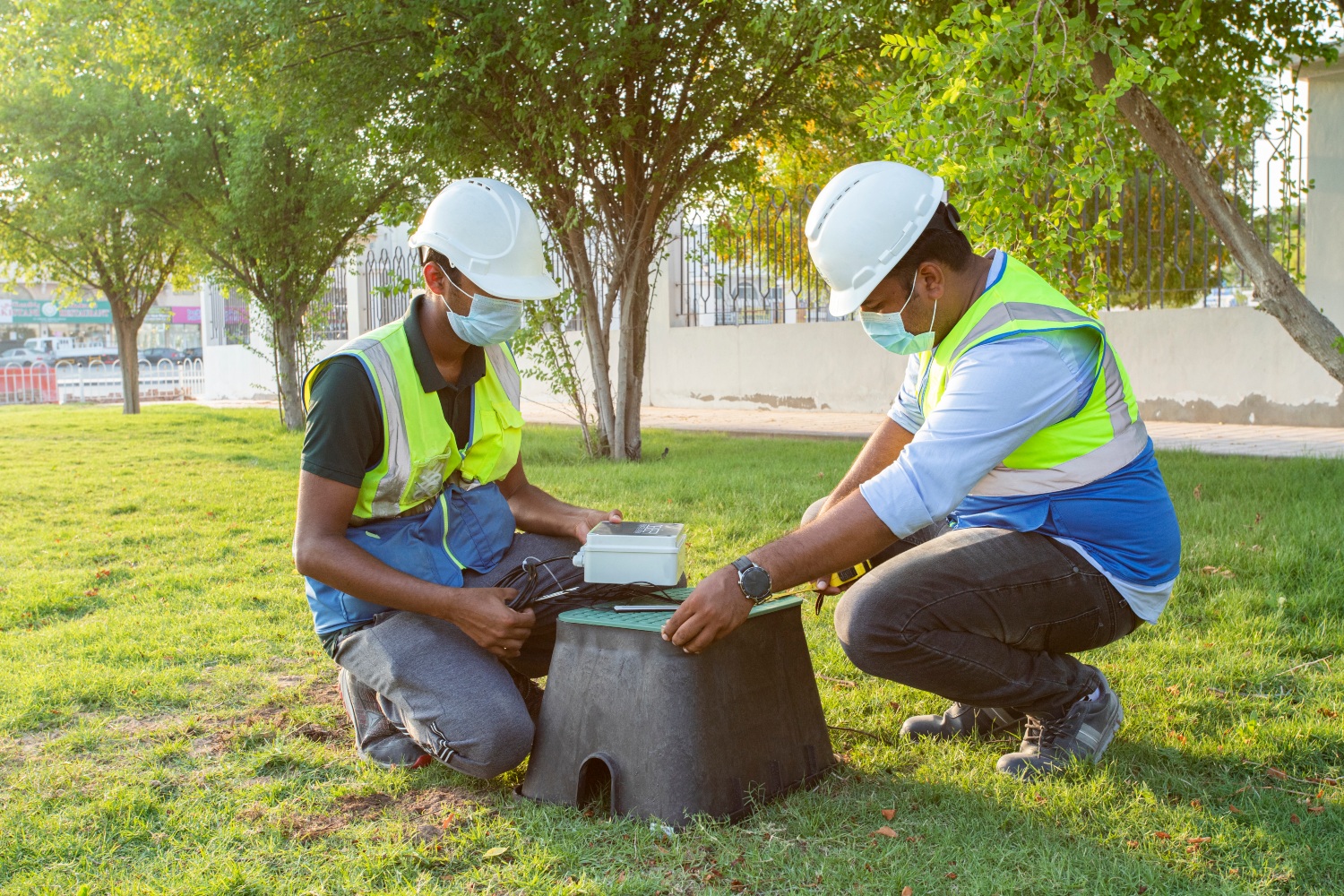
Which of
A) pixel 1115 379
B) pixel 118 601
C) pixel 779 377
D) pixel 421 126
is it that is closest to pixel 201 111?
pixel 421 126

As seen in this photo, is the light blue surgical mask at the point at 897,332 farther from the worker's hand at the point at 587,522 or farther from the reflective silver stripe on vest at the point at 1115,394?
the worker's hand at the point at 587,522

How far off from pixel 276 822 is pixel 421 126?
732cm

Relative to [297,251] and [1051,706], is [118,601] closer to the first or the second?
[1051,706]

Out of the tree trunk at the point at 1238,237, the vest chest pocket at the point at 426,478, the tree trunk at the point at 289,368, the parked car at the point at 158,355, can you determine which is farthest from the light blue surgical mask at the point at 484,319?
the parked car at the point at 158,355

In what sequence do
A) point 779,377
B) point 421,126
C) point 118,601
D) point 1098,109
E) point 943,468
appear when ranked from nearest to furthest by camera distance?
point 943,468 → point 1098,109 → point 118,601 → point 421,126 → point 779,377

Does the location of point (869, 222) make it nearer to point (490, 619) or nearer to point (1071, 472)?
point (1071, 472)

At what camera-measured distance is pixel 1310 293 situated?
1108 cm

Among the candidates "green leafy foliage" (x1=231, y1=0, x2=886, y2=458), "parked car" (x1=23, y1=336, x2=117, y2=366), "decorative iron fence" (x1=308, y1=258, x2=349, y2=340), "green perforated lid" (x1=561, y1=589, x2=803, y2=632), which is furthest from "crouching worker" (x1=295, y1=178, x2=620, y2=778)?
"parked car" (x1=23, y1=336, x2=117, y2=366)

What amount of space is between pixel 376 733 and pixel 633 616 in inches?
38.1

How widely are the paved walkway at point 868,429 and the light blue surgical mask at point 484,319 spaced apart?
7598 millimetres

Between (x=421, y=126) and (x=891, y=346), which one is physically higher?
(x=421, y=126)

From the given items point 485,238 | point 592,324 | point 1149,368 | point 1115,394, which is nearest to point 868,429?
point 1149,368

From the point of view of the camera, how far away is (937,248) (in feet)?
9.61

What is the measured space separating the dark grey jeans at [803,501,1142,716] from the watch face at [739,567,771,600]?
45cm
